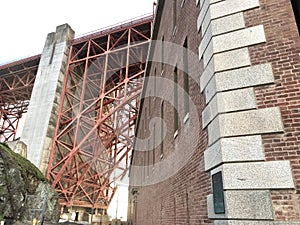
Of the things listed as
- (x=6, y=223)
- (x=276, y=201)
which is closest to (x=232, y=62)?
(x=276, y=201)

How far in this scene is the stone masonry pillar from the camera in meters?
19.0

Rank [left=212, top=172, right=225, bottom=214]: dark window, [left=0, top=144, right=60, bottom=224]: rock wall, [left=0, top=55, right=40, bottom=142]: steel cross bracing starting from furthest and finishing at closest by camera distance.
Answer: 1. [left=0, top=55, right=40, bottom=142]: steel cross bracing
2. [left=0, top=144, right=60, bottom=224]: rock wall
3. [left=212, top=172, right=225, bottom=214]: dark window

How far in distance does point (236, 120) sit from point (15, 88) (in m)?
30.4

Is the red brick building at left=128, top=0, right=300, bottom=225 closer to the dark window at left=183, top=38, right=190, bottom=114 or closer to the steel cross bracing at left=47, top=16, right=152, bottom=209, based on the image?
the dark window at left=183, top=38, right=190, bottom=114

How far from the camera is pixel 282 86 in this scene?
374cm

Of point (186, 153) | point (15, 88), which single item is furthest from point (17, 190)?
point (15, 88)

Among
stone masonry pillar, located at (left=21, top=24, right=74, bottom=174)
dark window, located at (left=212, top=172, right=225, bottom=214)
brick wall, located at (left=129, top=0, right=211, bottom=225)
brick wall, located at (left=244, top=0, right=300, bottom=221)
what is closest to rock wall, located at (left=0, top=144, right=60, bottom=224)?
brick wall, located at (left=129, top=0, right=211, bottom=225)

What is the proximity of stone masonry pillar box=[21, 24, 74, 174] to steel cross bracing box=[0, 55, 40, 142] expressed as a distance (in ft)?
11.0

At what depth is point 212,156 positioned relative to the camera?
4078mm

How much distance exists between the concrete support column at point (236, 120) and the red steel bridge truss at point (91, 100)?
47.8 ft

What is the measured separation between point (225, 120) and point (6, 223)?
7.89m

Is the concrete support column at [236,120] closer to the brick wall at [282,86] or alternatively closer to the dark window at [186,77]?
the brick wall at [282,86]

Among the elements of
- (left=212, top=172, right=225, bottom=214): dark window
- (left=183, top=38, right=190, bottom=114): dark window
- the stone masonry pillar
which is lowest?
(left=212, top=172, right=225, bottom=214): dark window

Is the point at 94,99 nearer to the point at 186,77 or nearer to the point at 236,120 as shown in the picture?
the point at 186,77
